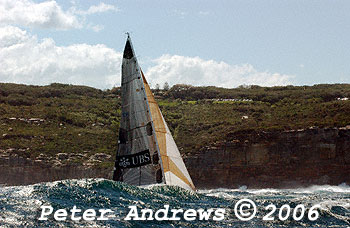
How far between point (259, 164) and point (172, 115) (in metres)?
24.2

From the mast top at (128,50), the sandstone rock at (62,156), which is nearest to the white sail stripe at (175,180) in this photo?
the mast top at (128,50)

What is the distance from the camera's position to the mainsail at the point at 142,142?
2584cm

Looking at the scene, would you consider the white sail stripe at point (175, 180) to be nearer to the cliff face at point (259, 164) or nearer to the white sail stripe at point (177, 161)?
the white sail stripe at point (177, 161)

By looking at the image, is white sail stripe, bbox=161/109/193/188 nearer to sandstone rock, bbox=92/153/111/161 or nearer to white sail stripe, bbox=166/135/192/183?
white sail stripe, bbox=166/135/192/183

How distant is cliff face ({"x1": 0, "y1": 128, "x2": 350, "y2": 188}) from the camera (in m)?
44.9

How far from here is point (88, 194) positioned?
2170 centimetres

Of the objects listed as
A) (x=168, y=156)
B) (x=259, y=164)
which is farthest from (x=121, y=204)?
(x=259, y=164)

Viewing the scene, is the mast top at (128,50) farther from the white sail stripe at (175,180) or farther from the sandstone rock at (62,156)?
the sandstone rock at (62,156)

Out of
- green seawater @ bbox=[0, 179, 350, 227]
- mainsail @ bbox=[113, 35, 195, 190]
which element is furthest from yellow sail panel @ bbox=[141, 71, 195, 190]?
green seawater @ bbox=[0, 179, 350, 227]

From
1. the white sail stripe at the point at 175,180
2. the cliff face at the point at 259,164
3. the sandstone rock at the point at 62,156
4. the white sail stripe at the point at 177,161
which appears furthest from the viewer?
the sandstone rock at the point at 62,156

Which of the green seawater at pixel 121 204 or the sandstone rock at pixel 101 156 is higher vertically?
the green seawater at pixel 121 204

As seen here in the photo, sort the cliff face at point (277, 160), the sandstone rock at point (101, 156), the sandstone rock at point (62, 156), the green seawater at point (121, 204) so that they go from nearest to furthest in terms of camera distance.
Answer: the green seawater at point (121, 204) < the cliff face at point (277, 160) < the sandstone rock at point (62, 156) < the sandstone rock at point (101, 156)

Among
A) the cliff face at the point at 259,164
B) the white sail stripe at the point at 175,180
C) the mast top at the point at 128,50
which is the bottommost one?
the cliff face at the point at 259,164

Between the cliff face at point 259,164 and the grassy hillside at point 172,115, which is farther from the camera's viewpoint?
the grassy hillside at point 172,115
